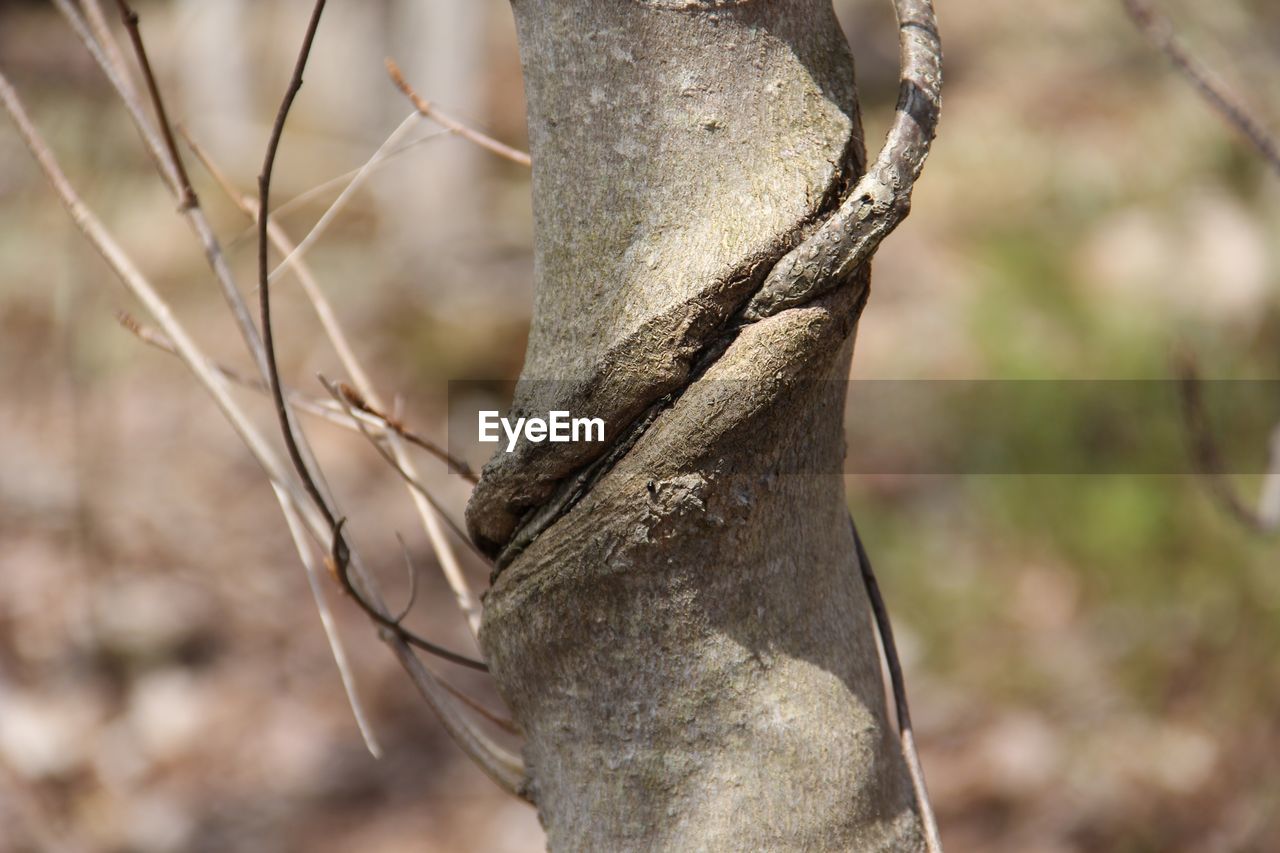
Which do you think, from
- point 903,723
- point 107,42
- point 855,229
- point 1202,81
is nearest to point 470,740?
point 903,723

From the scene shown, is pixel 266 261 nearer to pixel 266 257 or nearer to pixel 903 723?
pixel 266 257

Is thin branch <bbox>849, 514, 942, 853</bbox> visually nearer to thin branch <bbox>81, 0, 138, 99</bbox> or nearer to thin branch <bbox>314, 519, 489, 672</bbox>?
thin branch <bbox>314, 519, 489, 672</bbox>

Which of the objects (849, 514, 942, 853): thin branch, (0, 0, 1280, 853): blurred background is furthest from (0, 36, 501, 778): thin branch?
Answer: (0, 0, 1280, 853): blurred background

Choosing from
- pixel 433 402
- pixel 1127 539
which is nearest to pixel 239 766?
pixel 433 402

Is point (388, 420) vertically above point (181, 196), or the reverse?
point (181, 196)

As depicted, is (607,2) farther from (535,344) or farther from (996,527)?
(996,527)

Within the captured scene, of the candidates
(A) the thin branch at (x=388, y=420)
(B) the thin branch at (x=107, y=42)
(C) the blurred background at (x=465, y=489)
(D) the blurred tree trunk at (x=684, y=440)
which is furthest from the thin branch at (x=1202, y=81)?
(C) the blurred background at (x=465, y=489)
